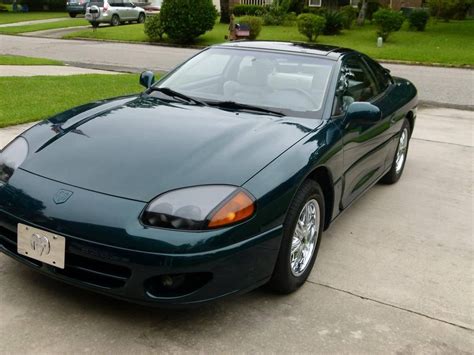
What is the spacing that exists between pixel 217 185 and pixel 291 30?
76.8 ft

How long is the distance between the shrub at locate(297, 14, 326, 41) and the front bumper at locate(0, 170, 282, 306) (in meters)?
19.6

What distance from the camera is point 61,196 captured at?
272cm

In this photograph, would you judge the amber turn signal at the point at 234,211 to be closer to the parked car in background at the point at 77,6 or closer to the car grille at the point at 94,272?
the car grille at the point at 94,272

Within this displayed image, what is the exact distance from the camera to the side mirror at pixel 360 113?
3.82 metres

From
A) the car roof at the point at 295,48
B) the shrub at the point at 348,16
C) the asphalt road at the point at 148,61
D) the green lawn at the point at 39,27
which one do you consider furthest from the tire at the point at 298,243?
the green lawn at the point at 39,27

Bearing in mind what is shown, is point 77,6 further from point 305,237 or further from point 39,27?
point 305,237

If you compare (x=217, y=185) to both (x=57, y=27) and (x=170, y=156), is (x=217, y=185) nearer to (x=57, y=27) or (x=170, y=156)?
(x=170, y=156)

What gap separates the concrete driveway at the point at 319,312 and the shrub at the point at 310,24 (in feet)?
59.2

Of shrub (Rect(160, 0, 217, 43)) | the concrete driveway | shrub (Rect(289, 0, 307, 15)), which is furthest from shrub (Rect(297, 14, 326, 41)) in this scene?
the concrete driveway

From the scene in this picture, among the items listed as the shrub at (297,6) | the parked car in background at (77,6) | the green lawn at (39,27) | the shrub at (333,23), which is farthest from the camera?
the parked car in background at (77,6)

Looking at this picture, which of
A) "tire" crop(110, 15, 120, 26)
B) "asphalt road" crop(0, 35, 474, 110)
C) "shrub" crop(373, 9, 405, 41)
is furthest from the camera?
"tire" crop(110, 15, 120, 26)

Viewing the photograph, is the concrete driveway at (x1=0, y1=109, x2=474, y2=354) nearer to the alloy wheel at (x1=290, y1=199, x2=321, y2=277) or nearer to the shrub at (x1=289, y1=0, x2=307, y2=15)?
the alloy wheel at (x1=290, y1=199, x2=321, y2=277)

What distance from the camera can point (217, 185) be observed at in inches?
108

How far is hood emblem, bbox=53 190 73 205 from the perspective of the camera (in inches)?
106
